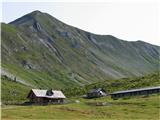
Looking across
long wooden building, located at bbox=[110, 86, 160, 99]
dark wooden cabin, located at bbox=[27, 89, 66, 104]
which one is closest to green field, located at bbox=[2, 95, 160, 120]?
long wooden building, located at bbox=[110, 86, 160, 99]

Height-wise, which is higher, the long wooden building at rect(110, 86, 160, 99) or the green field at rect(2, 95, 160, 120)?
the long wooden building at rect(110, 86, 160, 99)

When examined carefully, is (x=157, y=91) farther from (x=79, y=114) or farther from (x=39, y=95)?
(x=79, y=114)

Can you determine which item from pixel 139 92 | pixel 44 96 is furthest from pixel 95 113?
pixel 139 92

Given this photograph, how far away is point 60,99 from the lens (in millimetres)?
154625

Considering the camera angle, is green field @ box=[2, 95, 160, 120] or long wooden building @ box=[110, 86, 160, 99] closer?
green field @ box=[2, 95, 160, 120]

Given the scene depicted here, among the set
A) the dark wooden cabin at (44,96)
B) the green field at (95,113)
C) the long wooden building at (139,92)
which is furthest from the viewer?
the long wooden building at (139,92)

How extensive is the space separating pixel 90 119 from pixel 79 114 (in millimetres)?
11395

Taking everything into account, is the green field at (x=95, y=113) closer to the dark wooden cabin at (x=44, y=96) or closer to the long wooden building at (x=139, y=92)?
the long wooden building at (x=139, y=92)

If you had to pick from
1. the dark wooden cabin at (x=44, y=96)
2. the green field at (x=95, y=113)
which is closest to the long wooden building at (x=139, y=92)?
the dark wooden cabin at (x=44, y=96)

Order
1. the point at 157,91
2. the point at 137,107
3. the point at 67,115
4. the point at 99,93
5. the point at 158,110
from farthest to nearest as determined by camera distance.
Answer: the point at 99,93 → the point at 157,91 → the point at 137,107 → the point at 158,110 → the point at 67,115

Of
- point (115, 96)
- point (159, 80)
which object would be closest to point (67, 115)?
point (115, 96)

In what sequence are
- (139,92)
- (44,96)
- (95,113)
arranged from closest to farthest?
(95,113) → (44,96) → (139,92)

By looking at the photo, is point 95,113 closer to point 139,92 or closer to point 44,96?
point 44,96

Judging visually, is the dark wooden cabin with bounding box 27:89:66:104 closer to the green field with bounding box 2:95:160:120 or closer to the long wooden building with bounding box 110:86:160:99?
the long wooden building with bounding box 110:86:160:99
